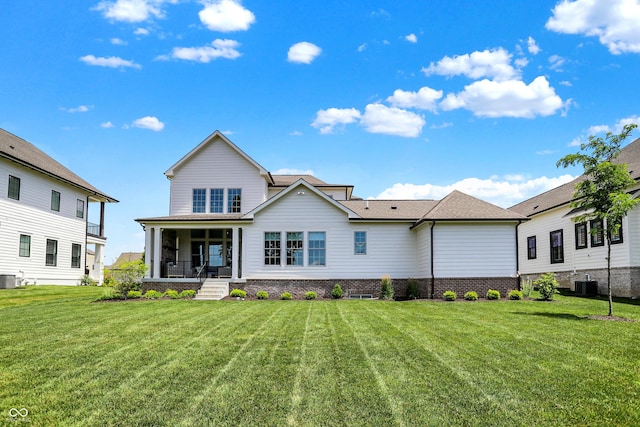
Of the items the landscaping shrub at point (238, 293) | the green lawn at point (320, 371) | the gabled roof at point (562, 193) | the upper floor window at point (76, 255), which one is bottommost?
the green lawn at point (320, 371)

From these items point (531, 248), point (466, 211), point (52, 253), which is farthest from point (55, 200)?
point (531, 248)

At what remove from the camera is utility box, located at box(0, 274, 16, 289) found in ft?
76.7

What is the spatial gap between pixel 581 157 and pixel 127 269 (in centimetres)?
1757

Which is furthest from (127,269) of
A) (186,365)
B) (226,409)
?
(226,409)

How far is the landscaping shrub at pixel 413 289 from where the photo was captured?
22.1m

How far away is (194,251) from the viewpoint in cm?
2658

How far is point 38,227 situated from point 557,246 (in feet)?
95.3

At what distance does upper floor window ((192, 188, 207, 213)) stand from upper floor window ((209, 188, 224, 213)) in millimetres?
319

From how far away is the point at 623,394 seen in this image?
20.7ft

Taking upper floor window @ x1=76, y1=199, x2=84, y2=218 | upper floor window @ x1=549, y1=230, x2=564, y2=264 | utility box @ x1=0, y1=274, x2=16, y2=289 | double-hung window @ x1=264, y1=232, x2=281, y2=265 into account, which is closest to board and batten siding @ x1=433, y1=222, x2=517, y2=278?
upper floor window @ x1=549, y1=230, x2=564, y2=264

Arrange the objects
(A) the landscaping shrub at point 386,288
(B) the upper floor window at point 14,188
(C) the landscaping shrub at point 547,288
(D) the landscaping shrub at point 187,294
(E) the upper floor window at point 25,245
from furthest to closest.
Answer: (E) the upper floor window at point 25,245, (B) the upper floor window at point 14,188, (A) the landscaping shrub at point 386,288, (D) the landscaping shrub at point 187,294, (C) the landscaping shrub at point 547,288

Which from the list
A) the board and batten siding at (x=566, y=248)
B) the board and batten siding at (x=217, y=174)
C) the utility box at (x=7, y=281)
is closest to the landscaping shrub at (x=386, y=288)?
the board and batten siding at (x=217, y=174)

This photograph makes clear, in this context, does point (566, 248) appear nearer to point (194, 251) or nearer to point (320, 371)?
point (194, 251)

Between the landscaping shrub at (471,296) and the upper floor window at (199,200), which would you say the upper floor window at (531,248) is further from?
the upper floor window at (199,200)
